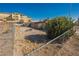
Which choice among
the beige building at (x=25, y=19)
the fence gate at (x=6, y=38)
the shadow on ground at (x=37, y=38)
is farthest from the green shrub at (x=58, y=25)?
the fence gate at (x=6, y=38)

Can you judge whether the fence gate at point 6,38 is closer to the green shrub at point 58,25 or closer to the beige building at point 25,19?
the beige building at point 25,19

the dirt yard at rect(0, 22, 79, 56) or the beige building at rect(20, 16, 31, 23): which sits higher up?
the beige building at rect(20, 16, 31, 23)

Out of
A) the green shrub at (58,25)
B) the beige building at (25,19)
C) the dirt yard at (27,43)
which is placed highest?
the beige building at (25,19)

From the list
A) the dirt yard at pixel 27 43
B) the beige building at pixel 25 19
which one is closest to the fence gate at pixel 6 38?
the dirt yard at pixel 27 43

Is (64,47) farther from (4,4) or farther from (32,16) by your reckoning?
(4,4)

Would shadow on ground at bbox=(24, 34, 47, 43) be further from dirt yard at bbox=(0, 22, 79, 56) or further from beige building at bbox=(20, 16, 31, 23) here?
beige building at bbox=(20, 16, 31, 23)

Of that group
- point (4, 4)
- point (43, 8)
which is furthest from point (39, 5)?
point (4, 4)

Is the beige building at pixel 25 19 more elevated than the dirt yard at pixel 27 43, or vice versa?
the beige building at pixel 25 19

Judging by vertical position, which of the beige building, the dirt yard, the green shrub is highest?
the beige building

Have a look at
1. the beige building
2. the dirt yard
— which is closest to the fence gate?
the dirt yard

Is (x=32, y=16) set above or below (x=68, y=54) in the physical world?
above

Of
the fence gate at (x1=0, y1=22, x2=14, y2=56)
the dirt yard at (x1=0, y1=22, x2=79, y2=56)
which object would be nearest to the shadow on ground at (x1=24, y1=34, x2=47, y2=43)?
the dirt yard at (x1=0, y1=22, x2=79, y2=56)
